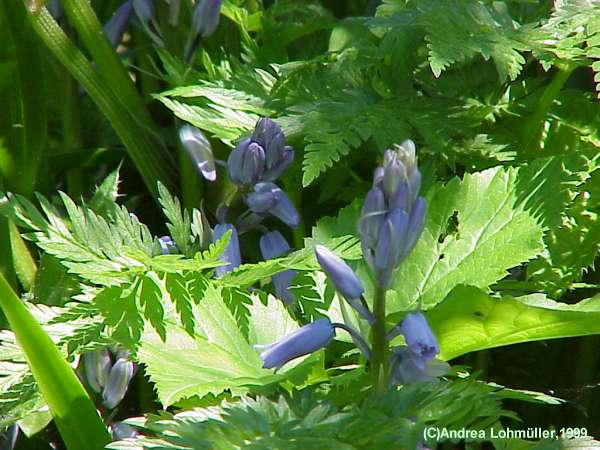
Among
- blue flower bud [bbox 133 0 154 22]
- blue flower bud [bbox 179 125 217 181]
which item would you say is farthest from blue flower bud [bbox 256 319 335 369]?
blue flower bud [bbox 133 0 154 22]

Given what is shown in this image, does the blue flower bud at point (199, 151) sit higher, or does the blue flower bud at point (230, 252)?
the blue flower bud at point (199, 151)

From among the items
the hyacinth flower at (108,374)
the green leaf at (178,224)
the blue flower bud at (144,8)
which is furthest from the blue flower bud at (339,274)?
the blue flower bud at (144,8)

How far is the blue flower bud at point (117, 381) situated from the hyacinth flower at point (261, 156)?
28 centimetres

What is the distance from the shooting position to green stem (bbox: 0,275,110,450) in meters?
0.92

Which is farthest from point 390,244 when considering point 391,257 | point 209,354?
point 209,354

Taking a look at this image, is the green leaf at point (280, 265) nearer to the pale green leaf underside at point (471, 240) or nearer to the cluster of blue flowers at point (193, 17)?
the pale green leaf underside at point (471, 240)

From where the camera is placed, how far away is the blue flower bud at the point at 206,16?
53.9 inches

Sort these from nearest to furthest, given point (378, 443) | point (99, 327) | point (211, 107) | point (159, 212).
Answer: point (378, 443) < point (99, 327) < point (211, 107) < point (159, 212)

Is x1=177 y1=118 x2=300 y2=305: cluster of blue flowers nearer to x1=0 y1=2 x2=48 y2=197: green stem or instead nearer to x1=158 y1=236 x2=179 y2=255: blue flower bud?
x1=158 y1=236 x2=179 y2=255: blue flower bud

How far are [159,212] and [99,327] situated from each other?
26.6 inches

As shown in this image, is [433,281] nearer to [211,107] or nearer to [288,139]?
[288,139]

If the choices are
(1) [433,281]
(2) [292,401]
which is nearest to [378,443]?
(2) [292,401]

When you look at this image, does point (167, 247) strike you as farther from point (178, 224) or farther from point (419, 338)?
point (419, 338)

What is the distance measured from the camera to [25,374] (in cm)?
109
